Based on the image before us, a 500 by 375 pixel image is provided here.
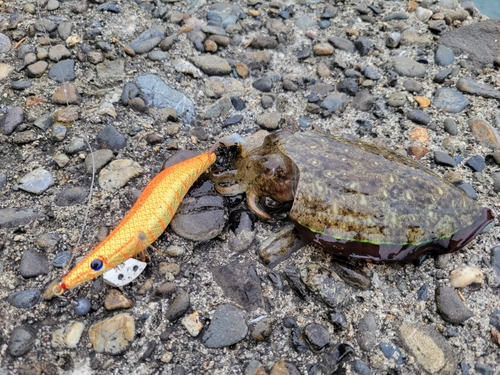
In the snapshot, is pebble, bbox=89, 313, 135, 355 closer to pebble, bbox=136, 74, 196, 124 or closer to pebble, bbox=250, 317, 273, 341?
pebble, bbox=250, 317, 273, 341

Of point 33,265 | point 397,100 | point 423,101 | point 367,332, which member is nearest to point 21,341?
point 33,265

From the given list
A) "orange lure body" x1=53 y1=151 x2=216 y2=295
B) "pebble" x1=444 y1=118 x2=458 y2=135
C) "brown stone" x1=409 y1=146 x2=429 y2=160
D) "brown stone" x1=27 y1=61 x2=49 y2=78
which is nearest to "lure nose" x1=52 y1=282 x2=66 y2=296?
"orange lure body" x1=53 y1=151 x2=216 y2=295

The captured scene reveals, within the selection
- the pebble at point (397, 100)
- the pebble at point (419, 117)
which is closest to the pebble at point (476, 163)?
the pebble at point (419, 117)

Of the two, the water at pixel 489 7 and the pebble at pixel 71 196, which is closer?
the pebble at pixel 71 196

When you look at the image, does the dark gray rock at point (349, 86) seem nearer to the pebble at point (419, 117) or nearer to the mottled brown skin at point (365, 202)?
the pebble at point (419, 117)

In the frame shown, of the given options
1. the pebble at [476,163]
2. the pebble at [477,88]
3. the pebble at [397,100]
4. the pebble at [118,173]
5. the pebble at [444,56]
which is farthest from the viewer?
the pebble at [444,56]

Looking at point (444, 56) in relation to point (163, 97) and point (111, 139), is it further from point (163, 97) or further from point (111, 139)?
point (111, 139)
